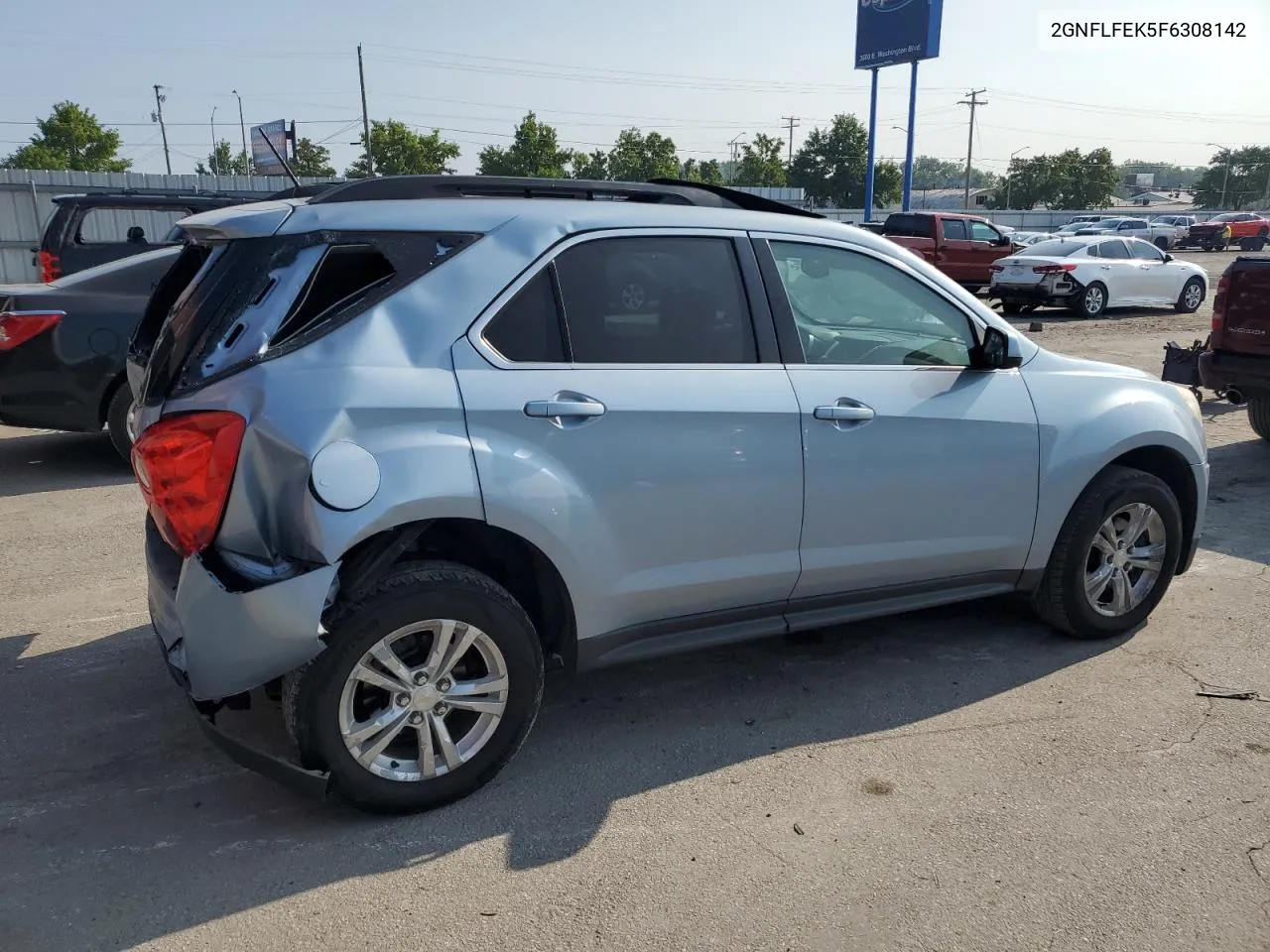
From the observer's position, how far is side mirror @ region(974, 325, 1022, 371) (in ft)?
13.4

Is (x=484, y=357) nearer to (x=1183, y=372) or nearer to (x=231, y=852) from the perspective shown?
(x=231, y=852)

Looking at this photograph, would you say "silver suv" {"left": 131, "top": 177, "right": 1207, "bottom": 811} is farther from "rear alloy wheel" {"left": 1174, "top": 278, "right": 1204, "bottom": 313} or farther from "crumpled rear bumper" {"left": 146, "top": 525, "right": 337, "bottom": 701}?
"rear alloy wheel" {"left": 1174, "top": 278, "right": 1204, "bottom": 313}

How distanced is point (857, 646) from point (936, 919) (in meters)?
1.86

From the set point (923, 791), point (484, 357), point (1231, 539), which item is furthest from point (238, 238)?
point (1231, 539)

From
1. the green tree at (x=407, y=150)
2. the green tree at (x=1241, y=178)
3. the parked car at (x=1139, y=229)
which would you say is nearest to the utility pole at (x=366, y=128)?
the green tree at (x=407, y=150)

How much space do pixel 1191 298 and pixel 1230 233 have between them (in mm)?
32396

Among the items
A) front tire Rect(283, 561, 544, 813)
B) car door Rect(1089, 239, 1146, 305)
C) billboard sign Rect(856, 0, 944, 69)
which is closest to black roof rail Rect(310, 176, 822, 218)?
front tire Rect(283, 561, 544, 813)

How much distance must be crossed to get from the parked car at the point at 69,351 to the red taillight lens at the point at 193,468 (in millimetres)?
4529

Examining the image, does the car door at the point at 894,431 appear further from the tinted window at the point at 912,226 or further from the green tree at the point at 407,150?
the green tree at the point at 407,150

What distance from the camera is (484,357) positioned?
319 centimetres

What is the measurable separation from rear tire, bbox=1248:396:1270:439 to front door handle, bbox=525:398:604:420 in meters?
7.23

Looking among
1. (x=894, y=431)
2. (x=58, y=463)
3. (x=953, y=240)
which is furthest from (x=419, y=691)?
(x=953, y=240)

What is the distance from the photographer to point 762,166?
81562 millimetres

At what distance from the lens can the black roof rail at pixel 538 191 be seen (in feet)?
11.2
